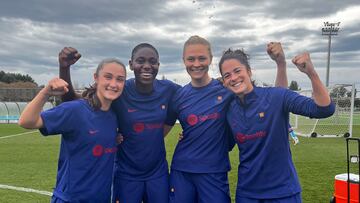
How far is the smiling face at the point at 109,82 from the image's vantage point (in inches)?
139

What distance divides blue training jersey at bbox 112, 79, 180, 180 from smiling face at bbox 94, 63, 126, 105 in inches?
11.6

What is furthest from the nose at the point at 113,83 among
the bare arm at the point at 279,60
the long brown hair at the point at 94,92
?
the bare arm at the point at 279,60

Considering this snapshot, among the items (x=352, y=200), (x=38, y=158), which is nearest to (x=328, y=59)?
(x=38, y=158)

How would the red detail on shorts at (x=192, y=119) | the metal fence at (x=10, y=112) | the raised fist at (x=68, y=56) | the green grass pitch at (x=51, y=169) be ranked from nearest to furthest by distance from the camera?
the raised fist at (x=68, y=56), the red detail on shorts at (x=192, y=119), the green grass pitch at (x=51, y=169), the metal fence at (x=10, y=112)

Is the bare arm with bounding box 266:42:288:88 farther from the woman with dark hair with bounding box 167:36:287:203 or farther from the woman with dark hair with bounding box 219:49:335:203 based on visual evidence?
the woman with dark hair with bounding box 219:49:335:203

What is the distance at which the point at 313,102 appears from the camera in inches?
122

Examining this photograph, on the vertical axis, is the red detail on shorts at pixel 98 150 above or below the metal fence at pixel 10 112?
above

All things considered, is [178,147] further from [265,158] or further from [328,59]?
[328,59]

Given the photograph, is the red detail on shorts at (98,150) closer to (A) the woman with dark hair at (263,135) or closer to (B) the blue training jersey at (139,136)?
(B) the blue training jersey at (139,136)

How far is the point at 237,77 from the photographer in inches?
136

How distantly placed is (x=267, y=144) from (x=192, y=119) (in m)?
0.79

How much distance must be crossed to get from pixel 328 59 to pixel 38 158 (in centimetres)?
5090

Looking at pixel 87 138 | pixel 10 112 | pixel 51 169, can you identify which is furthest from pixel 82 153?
pixel 10 112

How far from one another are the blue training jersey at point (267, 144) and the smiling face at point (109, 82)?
113 cm
